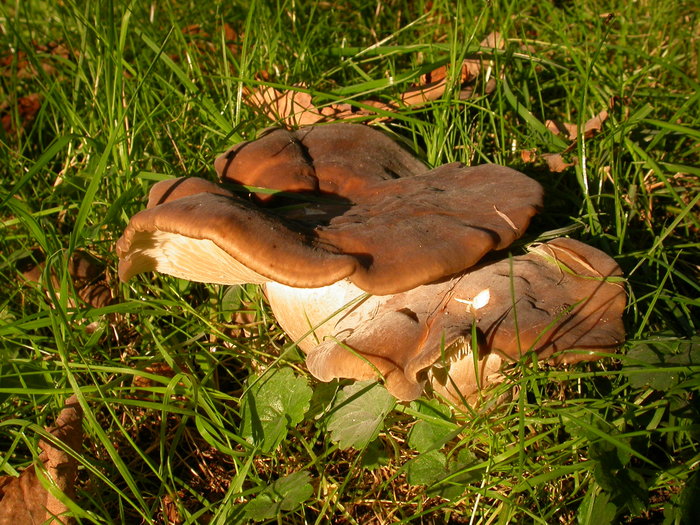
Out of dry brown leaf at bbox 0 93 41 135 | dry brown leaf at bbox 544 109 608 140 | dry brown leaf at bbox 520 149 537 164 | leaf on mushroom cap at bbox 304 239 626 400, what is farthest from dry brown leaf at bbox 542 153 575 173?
dry brown leaf at bbox 0 93 41 135

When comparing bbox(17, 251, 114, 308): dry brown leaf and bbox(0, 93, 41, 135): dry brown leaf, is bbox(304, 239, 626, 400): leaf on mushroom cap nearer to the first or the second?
bbox(17, 251, 114, 308): dry brown leaf

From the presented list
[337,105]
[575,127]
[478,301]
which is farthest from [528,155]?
[478,301]

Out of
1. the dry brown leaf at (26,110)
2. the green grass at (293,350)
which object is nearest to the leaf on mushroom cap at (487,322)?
the green grass at (293,350)

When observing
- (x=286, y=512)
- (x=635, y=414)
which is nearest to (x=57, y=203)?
(x=286, y=512)

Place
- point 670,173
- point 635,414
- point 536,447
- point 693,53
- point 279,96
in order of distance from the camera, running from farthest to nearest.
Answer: point 693,53
point 279,96
point 670,173
point 536,447
point 635,414

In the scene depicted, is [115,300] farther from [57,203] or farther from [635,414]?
[635,414]

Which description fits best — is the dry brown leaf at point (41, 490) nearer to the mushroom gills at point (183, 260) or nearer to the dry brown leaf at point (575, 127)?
the mushroom gills at point (183, 260)
